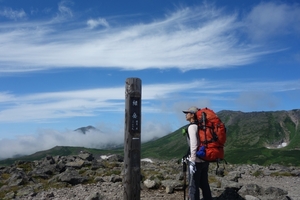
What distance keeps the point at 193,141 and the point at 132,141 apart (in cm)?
219

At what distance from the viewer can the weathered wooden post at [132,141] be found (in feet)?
37.6

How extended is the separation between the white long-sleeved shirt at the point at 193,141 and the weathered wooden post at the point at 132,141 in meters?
1.90

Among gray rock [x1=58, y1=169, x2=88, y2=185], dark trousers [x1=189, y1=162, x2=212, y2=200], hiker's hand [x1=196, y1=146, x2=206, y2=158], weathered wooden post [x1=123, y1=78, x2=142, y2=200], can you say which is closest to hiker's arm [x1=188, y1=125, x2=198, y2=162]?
hiker's hand [x1=196, y1=146, x2=206, y2=158]

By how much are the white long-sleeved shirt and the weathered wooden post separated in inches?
74.7

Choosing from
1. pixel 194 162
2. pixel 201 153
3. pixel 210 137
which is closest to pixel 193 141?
pixel 201 153

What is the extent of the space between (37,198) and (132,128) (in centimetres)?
1220

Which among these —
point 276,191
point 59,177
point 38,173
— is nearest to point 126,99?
point 276,191

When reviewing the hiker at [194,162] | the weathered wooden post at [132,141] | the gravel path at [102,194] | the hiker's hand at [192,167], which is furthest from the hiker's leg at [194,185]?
the gravel path at [102,194]

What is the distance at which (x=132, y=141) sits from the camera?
11484 millimetres

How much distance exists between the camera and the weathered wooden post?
1145 cm

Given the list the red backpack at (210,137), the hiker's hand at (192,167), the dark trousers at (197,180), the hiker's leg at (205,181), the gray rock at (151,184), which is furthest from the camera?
the gray rock at (151,184)

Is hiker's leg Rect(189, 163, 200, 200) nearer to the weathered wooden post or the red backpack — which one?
the red backpack

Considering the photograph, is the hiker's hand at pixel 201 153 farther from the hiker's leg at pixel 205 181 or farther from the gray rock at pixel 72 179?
the gray rock at pixel 72 179

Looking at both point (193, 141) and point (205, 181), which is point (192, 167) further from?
point (205, 181)
